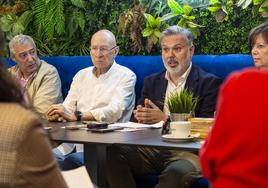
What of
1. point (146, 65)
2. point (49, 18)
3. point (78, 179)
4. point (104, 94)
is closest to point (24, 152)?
point (78, 179)

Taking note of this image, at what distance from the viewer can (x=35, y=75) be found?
14.4 ft

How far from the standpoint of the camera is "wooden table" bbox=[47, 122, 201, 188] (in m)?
2.26

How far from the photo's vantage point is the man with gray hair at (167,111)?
8.60 feet

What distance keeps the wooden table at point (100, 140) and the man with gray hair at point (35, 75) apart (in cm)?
153

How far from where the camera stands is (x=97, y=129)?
269cm

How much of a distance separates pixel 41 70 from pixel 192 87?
155 centimetres

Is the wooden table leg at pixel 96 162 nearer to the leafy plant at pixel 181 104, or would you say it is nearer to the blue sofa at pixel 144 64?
the leafy plant at pixel 181 104

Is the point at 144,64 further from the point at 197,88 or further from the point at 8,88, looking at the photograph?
the point at 8,88

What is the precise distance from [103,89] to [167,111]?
725mm

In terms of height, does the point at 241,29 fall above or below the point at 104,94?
above

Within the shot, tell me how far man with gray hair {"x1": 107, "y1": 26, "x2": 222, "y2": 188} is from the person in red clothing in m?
1.63

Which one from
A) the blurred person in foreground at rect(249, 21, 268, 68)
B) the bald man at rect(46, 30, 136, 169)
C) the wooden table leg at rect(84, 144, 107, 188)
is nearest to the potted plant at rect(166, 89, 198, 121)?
the wooden table leg at rect(84, 144, 107, 188)

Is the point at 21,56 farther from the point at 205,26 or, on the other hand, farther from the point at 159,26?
the point at 205,26

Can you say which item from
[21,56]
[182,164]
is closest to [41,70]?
[21,56]
